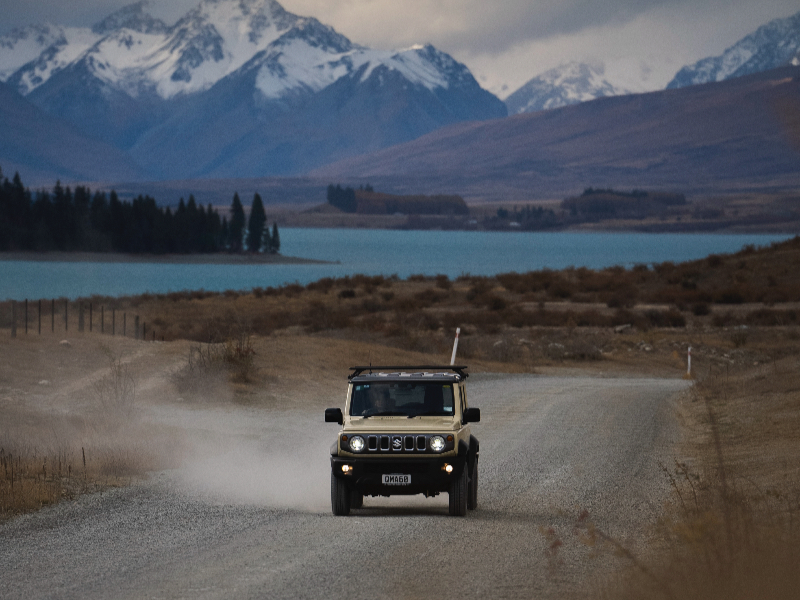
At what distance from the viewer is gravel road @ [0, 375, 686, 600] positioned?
29.0 feet

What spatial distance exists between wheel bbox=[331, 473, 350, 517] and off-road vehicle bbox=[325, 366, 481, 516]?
1 cm

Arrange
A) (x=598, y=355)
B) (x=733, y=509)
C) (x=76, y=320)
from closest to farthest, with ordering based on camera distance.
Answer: (x=733, y=509)
(x=598, y=355)
(x=76, y=320)

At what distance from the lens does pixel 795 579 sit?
268 inches

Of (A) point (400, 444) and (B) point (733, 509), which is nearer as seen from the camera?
(B) point (733, 509)

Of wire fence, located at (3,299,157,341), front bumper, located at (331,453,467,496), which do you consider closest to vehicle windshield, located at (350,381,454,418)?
front bumper, located at (331,453,467,496)

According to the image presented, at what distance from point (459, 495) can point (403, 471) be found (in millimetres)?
742

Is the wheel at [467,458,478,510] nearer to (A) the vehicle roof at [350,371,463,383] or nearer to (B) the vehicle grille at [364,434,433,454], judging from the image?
(A) the vehicle roof at [350,371,463,383]

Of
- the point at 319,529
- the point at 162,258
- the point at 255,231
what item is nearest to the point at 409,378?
the point at 319,529

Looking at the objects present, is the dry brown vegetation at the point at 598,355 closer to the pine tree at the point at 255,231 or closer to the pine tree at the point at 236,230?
the pine tree at the point at 255,231

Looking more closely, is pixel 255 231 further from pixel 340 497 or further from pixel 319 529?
pixel 319 529

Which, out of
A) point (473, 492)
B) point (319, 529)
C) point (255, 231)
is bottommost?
point (319, 529)

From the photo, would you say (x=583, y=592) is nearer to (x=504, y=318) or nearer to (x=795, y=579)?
(x=795, y=579)

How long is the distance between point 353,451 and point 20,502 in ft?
13.7

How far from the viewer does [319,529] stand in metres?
11.1
